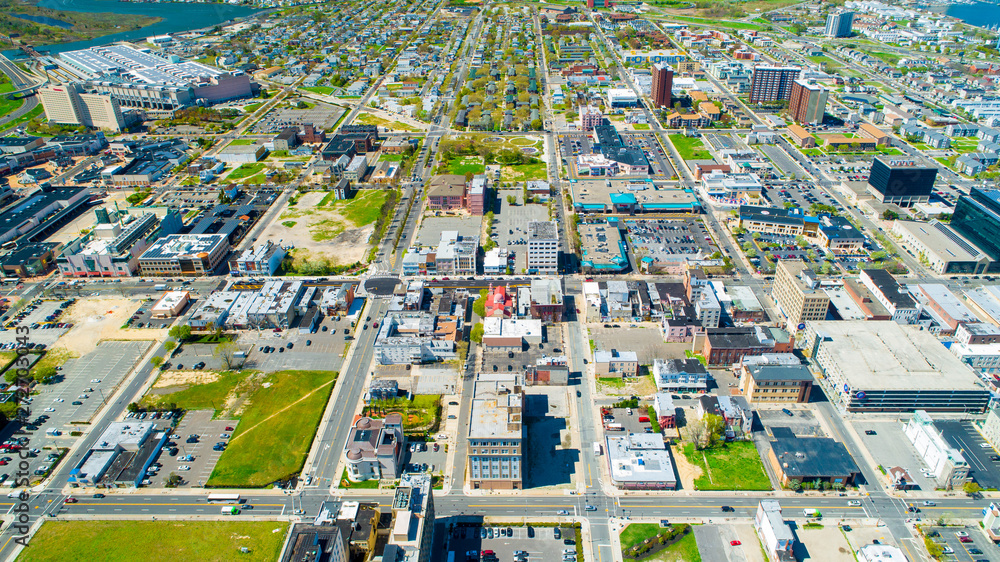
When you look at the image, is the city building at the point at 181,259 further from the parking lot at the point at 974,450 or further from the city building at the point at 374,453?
the parking lot at the point at 974,450

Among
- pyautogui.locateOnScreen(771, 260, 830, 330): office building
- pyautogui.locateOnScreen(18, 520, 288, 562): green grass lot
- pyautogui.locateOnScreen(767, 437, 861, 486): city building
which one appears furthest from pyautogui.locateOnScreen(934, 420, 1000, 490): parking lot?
pyautogui.locateOnScreen(18, 520, 288, 562): green grass lot

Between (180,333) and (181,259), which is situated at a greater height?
(181,259)

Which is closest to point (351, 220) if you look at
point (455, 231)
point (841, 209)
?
point (455, 231)

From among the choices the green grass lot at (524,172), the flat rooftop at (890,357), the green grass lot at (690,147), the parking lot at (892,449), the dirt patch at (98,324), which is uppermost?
the green grass lot at (690,147)

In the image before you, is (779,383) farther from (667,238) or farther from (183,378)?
(183,378)

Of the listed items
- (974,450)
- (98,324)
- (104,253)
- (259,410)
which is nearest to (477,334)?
(259,410)

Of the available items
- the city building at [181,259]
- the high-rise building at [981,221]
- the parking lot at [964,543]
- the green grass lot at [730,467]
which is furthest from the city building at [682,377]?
the city building at [181,259]
